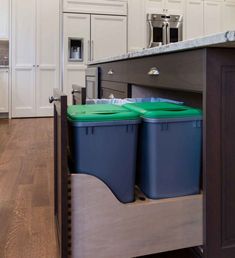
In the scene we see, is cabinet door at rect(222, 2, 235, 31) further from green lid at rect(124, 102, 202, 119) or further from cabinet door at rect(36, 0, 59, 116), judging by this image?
green lid at rect(124, 102, 202, 119)

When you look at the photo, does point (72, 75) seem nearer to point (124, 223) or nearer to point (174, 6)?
point (174, 6)

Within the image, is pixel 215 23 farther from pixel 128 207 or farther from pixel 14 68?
pixel 128 207

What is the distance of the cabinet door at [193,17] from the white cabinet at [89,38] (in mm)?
1247

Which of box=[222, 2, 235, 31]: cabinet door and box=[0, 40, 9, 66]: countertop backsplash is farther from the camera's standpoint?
box=[222, 2, 235, 31]: cabinet door

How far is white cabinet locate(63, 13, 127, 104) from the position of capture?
540cm

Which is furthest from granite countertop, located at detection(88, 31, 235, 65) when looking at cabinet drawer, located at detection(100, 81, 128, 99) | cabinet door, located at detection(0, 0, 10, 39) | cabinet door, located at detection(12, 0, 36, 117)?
cabinet door, located at detection(0, 0, 10, 39)

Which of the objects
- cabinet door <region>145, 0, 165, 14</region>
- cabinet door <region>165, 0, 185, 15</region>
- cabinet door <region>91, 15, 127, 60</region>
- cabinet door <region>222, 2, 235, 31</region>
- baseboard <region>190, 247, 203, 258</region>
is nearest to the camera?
baseboard <region>190, 247, 203, 258</region>

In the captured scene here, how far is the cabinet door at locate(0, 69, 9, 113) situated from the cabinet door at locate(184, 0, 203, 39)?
3283 mm

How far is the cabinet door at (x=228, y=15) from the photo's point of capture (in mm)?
6250

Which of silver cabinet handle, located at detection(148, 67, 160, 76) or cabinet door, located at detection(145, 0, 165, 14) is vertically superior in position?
cabinet door, located at detection(145, 0, 165, 14)

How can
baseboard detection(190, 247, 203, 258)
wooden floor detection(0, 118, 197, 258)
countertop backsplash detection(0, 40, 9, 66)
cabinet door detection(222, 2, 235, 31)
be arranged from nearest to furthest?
baseboard detection(190, 247, 203, 258) < wooden floor detection(0, 118, 197, 258) < countertop backsplash detection(0, 40, 9, 66) < cabinet door detection(222, 2, 235, 31)

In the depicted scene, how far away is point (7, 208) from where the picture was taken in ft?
5.50

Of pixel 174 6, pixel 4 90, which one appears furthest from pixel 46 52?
pixel 174 6

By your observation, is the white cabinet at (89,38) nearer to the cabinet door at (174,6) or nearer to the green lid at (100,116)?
the cabinet door at (174,6)
